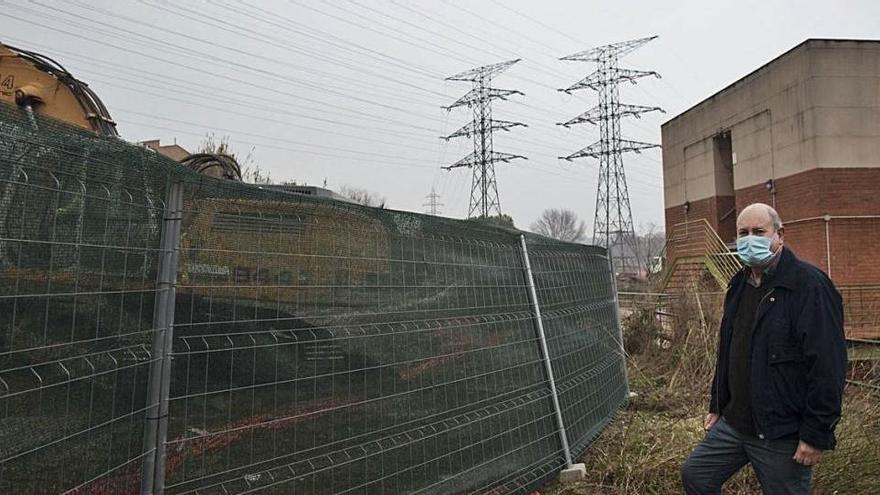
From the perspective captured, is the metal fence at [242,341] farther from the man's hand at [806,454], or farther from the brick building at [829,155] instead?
the brick building at [829,155]

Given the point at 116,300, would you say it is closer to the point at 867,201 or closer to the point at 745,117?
the point at 867,201

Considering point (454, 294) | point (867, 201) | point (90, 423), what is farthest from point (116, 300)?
point (867, 201)

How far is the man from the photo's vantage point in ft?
8.61

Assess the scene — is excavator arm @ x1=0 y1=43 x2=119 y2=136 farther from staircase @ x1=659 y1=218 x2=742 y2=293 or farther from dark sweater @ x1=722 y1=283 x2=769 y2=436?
staircase @ x1=659 y1=218 x2=742 y2=293

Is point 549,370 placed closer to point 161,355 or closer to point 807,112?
point 161,355

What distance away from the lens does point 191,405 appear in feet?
7.65

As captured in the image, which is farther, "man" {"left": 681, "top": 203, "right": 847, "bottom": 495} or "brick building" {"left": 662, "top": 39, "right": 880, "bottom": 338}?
"brick building" {"left": 662, "top": 39, "right": 880, "bottom": 338}

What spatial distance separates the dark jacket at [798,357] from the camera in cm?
260

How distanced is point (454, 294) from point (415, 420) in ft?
3.03

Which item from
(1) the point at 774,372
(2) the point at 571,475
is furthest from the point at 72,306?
(2) the point at 571,475

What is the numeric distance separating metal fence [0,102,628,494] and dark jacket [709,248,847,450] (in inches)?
70.4

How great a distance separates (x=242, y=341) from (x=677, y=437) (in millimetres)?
4039

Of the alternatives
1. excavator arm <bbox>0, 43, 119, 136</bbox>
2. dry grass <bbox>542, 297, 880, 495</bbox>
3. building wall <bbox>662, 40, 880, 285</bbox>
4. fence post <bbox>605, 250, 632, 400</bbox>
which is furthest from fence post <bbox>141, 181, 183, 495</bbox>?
building wall <bbox>662, 40, 880, 285</bbox>

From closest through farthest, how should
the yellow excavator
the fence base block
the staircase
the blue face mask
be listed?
the blue face mask, the fence base block, the yellow excavator, the staircase
